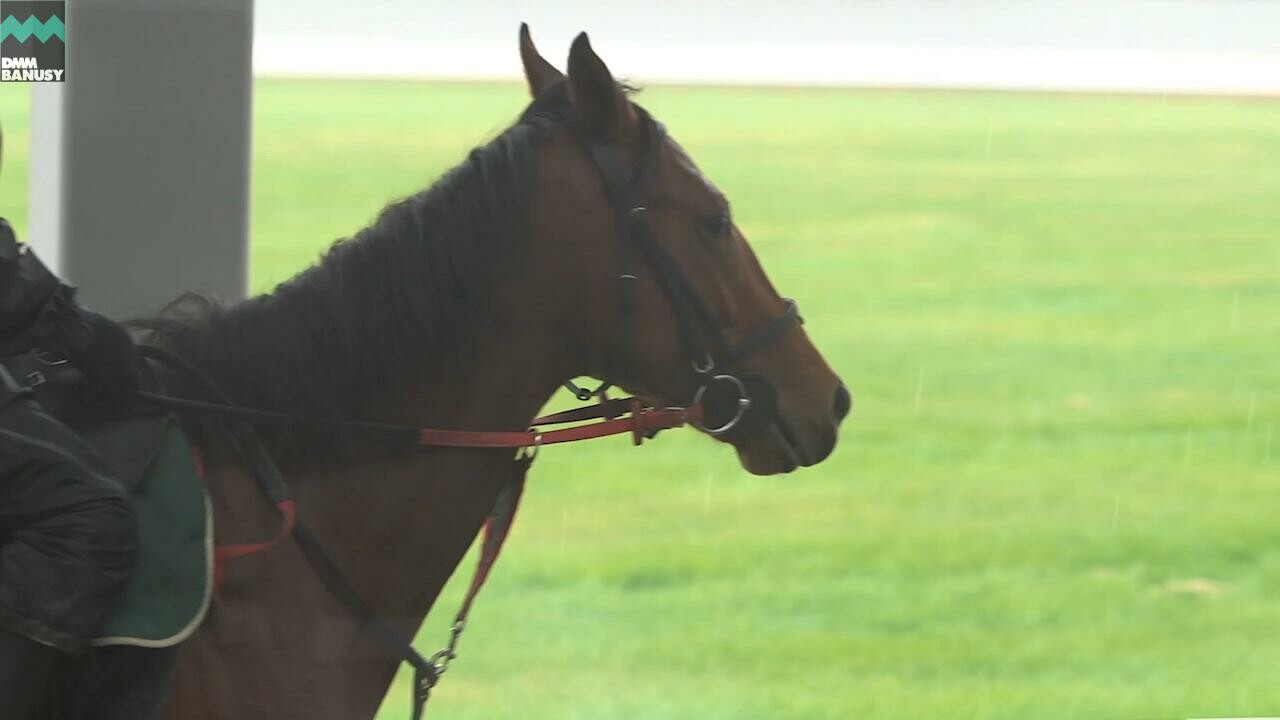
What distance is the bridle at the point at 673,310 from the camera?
174 centimetres

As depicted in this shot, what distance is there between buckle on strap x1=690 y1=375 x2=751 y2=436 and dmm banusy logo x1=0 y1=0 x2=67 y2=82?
5.68 feet

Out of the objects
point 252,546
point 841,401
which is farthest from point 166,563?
point 841,401

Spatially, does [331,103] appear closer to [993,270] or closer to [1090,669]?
[993,270]

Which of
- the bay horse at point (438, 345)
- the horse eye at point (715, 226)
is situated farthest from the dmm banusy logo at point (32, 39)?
the horse eye at point (715, 226)

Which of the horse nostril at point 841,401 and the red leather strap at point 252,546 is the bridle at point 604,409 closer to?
the red leather strap at point 252,546

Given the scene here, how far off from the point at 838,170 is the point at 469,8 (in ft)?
3.57

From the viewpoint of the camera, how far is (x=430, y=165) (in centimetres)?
344

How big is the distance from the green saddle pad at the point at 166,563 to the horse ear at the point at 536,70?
0.66m

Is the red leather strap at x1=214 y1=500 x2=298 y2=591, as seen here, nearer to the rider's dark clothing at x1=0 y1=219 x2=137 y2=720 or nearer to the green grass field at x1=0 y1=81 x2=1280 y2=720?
the rider's dark clothing at x1=0 y1=219 x2=137 y2=720

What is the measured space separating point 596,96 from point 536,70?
14cm

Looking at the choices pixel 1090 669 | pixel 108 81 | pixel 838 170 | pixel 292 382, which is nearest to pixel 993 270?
pixel 838 170

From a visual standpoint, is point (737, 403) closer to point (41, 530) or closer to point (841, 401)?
point (841, 401)

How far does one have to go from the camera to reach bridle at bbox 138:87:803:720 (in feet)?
5.47

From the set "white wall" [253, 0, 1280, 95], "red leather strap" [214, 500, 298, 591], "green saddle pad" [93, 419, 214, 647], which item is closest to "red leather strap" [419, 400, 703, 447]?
"red leather strap" [214, 500, 298, 591]
